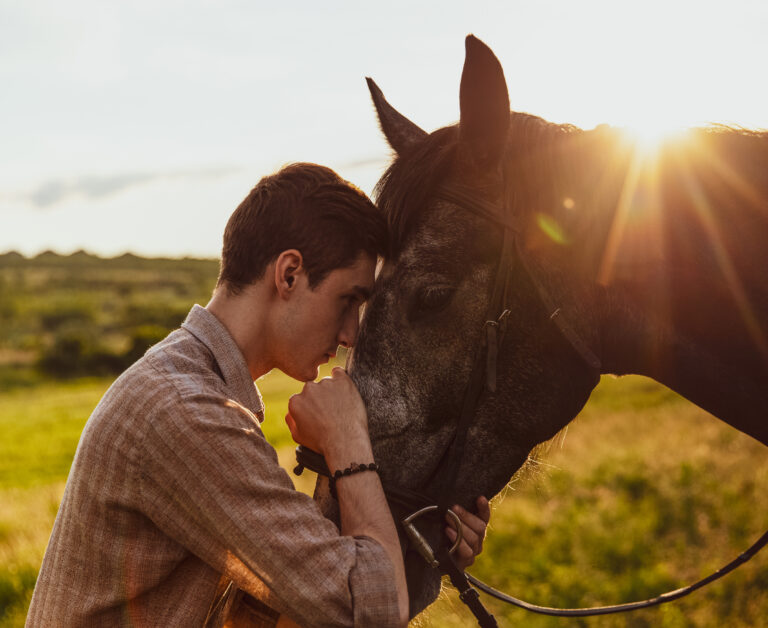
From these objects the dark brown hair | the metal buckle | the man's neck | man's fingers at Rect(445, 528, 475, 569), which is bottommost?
man's fingers at Rect(445, 528, 475, 569)

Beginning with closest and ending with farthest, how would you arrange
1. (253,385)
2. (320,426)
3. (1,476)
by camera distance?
(320,426), (253,385), (1,476)

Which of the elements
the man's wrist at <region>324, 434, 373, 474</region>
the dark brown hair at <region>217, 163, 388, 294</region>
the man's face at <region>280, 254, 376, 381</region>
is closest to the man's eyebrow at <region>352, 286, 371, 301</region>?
the man's face at <region>280, 254, 376, 381</region>

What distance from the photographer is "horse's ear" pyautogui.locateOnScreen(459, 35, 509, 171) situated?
7.20ft

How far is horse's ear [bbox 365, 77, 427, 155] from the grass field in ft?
4.81

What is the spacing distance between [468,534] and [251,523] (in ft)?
3.23

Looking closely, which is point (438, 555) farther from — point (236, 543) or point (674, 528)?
point (674, 528)

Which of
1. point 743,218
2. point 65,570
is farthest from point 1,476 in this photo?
point 743,218

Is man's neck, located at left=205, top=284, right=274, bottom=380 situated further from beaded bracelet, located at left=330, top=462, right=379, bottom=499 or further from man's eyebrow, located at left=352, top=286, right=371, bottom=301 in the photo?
beaded bracelet, located at left=330, top=462, right=379, bottom=499

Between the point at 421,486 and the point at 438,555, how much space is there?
255 mm

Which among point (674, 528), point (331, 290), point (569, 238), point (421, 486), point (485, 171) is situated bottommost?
point (674, 528)

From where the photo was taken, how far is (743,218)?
92.7 inches

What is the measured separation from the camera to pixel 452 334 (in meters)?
2.45

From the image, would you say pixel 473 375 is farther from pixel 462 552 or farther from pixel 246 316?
pixel 246 316

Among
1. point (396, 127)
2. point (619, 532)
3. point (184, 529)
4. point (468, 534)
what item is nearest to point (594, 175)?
point (396, 127)
